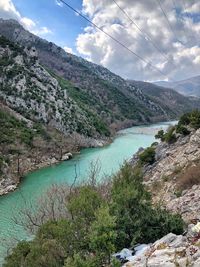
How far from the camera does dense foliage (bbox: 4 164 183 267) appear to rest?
16172 mm

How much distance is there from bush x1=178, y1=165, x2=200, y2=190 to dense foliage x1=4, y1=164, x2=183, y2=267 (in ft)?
28.3

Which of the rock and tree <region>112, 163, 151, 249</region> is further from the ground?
tree <region>112, 163, 151, 249</region>

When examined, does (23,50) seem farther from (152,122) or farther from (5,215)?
(152,122)

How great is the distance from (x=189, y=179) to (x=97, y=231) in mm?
13801

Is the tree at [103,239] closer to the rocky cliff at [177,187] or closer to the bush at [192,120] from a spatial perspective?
the rocky cliff at [177,187]

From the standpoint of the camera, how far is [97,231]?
16.2 m

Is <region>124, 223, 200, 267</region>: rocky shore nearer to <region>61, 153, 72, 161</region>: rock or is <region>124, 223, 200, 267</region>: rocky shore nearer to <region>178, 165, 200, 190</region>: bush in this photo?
<region>178, 165, 200, 190</region>: bush

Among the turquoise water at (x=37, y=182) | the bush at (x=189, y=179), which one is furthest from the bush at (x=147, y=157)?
the bush at (x=189, y=179)

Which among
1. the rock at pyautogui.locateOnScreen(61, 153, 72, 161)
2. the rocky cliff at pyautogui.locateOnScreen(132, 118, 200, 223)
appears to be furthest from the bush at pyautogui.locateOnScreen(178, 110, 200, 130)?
the rock at pyautogui.locateOnScreen(61, 153, 72, 161)

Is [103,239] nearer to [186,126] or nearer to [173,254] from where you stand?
[173,254]

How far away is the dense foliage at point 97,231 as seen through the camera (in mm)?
16172

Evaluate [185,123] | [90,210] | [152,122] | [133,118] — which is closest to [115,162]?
[185,123]

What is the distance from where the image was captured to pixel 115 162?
2564 inches

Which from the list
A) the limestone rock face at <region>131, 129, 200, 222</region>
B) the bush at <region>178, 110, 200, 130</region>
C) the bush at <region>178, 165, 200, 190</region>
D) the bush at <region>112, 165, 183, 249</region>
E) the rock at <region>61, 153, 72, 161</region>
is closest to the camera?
the bush at <region>112, 165, 183, 249</region>
